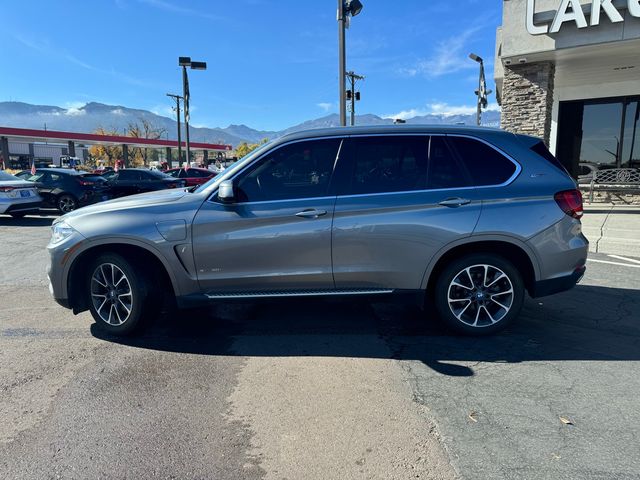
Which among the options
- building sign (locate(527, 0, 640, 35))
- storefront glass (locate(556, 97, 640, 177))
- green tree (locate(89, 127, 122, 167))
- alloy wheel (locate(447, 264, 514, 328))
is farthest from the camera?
green tree (locate(89, 127, 122, 167))

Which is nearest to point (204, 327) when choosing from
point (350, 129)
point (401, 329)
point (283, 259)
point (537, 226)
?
point (283, 259)

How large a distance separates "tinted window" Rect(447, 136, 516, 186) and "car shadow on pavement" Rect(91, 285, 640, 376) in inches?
58.1

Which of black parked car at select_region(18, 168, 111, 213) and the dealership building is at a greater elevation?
the dealership building

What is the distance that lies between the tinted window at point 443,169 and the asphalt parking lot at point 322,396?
56.2 inches

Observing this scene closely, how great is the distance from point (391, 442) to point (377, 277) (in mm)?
1634

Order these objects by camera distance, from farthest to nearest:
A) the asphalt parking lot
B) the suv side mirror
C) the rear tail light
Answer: the rear tail light < the suv side mirror < the asphalt parking lot

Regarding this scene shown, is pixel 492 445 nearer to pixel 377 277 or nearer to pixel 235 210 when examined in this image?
pixel 377 277

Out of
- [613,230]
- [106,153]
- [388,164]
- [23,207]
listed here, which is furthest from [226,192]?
[106,153]

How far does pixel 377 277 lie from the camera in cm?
407

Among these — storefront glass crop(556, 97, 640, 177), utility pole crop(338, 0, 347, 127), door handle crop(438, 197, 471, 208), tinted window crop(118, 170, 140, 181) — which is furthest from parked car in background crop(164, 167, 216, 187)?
door handle crop(438, 197, 471, 208)

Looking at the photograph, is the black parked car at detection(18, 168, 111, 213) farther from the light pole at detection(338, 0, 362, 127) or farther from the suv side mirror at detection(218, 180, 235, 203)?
the suv side mirror at detection(218, 180, 235, 203)

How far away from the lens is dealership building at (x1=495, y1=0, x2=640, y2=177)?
394 inches

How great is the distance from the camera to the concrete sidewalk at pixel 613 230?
807cm

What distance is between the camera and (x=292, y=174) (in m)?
4.10
